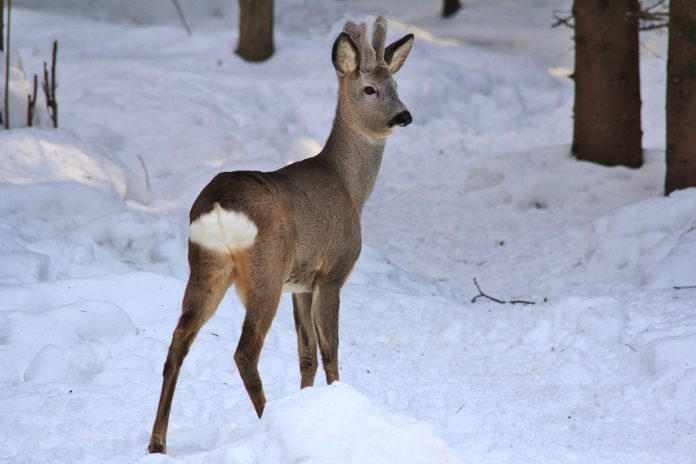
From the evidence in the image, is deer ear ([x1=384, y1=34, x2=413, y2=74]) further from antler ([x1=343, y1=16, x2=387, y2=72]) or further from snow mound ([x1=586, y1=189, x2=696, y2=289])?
snow mound ([x1=586, y1=189, x2=696, y2=289])

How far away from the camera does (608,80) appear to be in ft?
37.0

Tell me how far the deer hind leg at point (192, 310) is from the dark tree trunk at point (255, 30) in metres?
10.7

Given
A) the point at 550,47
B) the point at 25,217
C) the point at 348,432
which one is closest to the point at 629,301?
the point at 348,432

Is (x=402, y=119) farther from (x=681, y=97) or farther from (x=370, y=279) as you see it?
(x=681, y=97)

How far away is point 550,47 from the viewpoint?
1875 cm

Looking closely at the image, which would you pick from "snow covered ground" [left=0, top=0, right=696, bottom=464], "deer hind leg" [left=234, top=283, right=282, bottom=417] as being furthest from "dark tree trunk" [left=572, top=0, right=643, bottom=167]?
"deer hind leg" [left=234, top=283, right=282, bottom=417]

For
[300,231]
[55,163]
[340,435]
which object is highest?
[300,231]

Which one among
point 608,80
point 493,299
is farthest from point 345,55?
point 608,80

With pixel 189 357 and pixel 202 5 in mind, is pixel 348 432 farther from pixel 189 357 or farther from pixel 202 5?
pixel 202 5

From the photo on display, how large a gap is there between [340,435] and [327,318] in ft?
5.06

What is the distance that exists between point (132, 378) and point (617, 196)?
6.19m

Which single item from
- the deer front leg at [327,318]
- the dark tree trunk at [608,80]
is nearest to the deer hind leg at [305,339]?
the deer front leg at [327,318]

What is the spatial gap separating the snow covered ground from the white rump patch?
0.79 metres

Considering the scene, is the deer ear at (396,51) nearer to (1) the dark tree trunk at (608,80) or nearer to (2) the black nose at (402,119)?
(2) the black nose at (402,119)
